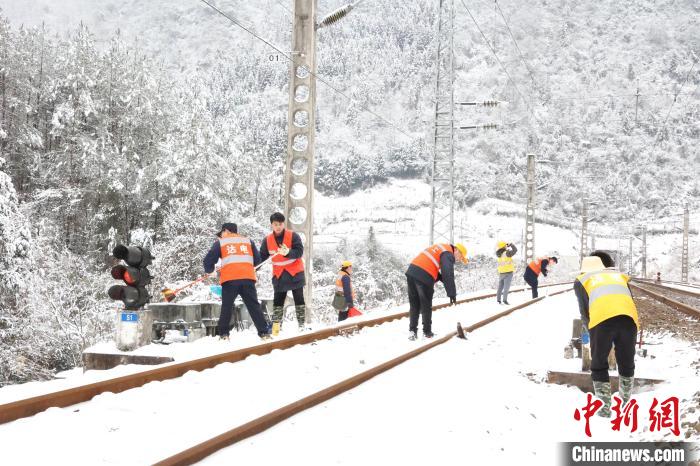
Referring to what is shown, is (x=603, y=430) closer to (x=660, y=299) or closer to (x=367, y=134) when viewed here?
(x=660, y=299)

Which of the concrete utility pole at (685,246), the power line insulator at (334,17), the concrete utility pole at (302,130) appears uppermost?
the power line insulator at (334,17)

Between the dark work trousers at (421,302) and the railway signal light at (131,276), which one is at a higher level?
the railway signal light at (131,276)

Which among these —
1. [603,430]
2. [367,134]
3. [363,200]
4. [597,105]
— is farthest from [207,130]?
[597,105]

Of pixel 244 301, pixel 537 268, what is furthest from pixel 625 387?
pixel 537 268

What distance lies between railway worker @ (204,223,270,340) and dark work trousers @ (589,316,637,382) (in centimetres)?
441

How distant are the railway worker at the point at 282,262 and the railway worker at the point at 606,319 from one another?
470 centimetres

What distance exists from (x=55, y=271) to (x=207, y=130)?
43.4ft

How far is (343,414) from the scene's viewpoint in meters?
4.49

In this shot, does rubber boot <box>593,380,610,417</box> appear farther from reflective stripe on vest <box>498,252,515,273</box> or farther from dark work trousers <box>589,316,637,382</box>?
reflective stripe on vest <box>498,252,515,273</box>

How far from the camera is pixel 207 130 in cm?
3338

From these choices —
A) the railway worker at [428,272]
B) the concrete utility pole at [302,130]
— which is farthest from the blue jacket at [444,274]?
the concrete utility pole at [302,130]

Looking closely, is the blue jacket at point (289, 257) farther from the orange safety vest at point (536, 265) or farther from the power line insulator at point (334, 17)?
the orange safety vest at point (536, 265)

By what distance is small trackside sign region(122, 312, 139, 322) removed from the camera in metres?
7.20

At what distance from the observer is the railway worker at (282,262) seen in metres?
9.20
